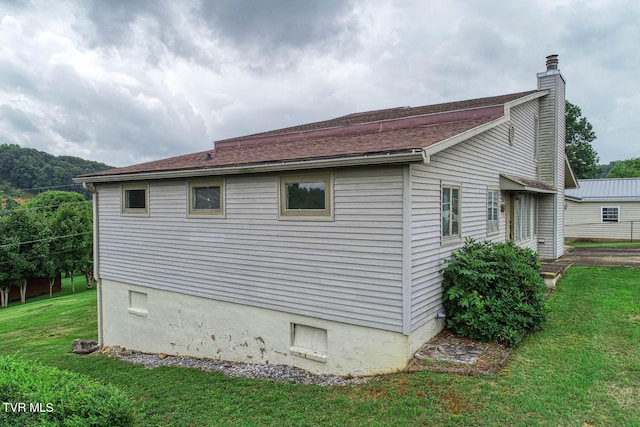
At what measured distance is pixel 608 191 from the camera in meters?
22.8

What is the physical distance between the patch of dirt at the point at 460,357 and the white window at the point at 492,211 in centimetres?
363

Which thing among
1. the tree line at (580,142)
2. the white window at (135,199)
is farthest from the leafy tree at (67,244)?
the tree line at (580,142)

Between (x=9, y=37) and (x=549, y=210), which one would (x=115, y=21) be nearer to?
(x=9, y=37)

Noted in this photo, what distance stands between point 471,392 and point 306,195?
153 inches

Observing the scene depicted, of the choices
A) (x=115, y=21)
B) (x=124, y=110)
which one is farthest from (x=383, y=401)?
(x=124, y=110)

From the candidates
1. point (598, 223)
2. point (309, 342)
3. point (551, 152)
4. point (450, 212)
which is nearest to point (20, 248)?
point (309, 342)

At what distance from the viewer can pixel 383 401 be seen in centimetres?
487

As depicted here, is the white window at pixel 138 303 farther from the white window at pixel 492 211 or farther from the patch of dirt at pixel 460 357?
the white window at pixel 492 211

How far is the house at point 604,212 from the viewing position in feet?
70.4

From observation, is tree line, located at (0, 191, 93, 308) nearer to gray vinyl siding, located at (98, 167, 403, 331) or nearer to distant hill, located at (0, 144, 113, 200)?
gray vinyl siding, located at (98, 167, 403, 331)

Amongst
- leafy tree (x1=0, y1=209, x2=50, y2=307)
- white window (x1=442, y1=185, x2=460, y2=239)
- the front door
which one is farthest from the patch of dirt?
leafy tree (x1=0, y1=209, x2=50, y2=307)

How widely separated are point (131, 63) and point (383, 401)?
22.6 m

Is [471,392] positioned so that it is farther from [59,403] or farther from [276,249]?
[59,403]

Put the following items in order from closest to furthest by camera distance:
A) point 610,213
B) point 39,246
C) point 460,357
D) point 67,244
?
point 460,357, point 610,213, point 39,246, point 67,244
